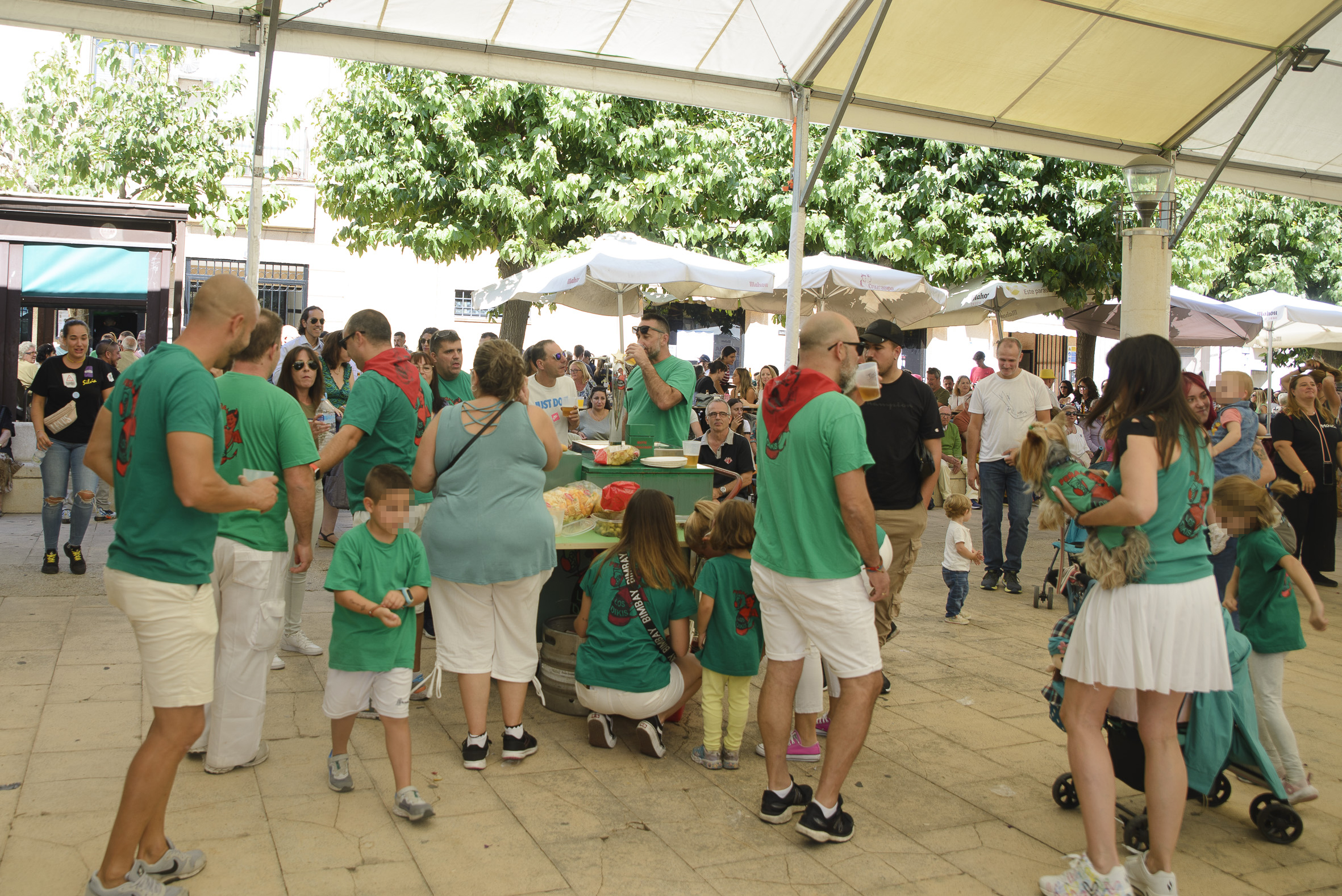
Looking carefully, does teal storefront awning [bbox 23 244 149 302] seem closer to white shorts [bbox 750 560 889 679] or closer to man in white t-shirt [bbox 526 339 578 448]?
man in white t-shirt [bbox 526 339 578 448]

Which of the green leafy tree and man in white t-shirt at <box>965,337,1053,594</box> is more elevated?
the green leafy tree

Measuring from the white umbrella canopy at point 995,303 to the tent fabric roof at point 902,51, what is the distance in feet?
15.9

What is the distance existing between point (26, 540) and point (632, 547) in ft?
22.2

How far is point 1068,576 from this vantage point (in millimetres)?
3723

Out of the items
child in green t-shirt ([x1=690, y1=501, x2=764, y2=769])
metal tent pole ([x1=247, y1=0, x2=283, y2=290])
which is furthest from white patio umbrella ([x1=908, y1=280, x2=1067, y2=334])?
child in green t-shirt ([x1=690, y1=501, x2=764, y2=769])

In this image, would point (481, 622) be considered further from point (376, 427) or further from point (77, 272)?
point (77, 272)

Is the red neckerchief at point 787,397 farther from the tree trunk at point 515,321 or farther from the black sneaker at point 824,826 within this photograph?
the tree trunk at point 515,321

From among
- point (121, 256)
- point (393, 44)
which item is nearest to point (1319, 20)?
point (393, 44)

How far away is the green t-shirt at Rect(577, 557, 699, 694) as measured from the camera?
172 inches

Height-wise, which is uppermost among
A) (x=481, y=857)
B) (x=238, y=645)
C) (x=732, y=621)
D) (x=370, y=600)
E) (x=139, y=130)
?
(x=139, y=130)

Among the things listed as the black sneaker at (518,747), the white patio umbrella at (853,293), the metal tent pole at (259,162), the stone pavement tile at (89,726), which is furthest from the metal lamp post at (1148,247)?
the stone pavement tile at (89,726)

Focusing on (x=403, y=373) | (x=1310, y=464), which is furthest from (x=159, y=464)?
(x=1310, y=464)

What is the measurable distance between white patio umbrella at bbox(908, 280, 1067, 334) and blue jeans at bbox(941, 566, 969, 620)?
8.04m

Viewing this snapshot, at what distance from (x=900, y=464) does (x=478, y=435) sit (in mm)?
2212
